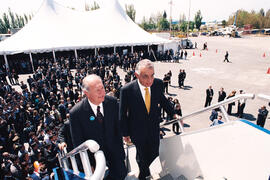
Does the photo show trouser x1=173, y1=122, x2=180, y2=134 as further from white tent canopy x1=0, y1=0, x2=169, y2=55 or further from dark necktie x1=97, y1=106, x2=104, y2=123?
white tent canopy x1=0, y1=0, x2=169, y2=55

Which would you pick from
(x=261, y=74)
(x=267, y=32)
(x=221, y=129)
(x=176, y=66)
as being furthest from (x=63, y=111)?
(x=267, y=32)

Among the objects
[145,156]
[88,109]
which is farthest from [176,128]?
[88,109]

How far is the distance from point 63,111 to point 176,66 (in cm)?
1637

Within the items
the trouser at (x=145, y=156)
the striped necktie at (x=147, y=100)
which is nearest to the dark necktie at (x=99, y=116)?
the striped necktie at (x=147, y=100)

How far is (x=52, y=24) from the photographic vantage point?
23.1 m

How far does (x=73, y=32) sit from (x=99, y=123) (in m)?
23.8

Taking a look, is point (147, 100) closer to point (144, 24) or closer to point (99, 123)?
point (99, 123)

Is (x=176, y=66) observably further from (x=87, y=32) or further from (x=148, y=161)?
(x=148, y=161)

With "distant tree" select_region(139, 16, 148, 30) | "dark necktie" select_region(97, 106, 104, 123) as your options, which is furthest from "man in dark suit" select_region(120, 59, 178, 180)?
"distant tree" select_region(139, 16, 148, 30)

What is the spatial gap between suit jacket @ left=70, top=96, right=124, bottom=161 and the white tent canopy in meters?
21.0

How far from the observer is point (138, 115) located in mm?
3016

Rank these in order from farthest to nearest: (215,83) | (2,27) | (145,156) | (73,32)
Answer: (2,27) < (73,32) < (215,83) < (145,156)

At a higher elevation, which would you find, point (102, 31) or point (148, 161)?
point (102, 31)

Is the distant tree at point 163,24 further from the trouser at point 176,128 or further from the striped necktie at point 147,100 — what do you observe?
the striped necktie at point 147,100
